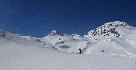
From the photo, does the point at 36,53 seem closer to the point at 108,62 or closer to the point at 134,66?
the point at 108,62

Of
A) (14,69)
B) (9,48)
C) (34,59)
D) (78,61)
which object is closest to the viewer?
(14,69)

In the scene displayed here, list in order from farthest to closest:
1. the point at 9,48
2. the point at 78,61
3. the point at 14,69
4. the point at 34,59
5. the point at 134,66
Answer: the point at 9,48, the point at 34,59, the point at 78,61, the point at 14,69, the point at 134,66

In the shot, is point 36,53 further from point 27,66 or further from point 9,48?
point 27,66

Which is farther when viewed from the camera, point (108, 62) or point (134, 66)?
point (108, 62)

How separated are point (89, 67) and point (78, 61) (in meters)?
2.30

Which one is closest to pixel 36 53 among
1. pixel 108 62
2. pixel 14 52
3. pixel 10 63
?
pixel 14 52

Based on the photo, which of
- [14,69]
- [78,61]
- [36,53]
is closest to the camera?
[14,69]

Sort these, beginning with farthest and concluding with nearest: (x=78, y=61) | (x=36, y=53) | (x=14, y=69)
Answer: (x=36, y=53), (x=78, y=61), (x=14, y=69)

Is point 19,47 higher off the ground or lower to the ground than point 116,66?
higher

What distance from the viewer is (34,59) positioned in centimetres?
2098

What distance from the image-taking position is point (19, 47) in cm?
2598

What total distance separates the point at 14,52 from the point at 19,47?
7.41 feet

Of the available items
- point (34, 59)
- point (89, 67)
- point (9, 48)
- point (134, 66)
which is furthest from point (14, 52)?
point (134, 66)

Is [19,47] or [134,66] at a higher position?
[19,47]
